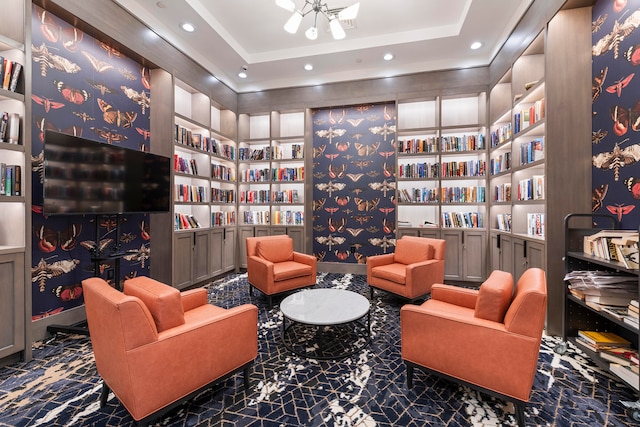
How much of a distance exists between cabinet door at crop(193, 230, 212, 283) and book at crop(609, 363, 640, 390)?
4.96 metres

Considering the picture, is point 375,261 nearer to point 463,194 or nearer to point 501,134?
point 463,194

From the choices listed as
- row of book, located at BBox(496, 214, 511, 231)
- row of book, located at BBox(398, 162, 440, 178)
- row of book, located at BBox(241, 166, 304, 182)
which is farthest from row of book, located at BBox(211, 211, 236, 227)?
row of book, located at BBox(496, 214, 511, 231)

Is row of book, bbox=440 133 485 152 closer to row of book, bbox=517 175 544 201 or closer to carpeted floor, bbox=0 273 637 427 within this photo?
row of book, bbox=517 175 544 201

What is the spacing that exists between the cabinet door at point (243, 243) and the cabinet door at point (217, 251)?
56 centimetres

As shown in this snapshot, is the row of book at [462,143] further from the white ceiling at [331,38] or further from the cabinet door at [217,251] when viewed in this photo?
the cabinet door at [217,251]

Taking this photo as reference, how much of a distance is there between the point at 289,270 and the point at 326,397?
6.52 feet

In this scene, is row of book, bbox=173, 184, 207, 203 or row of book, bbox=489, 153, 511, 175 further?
row of book, bbox=173, 184, 207, 203

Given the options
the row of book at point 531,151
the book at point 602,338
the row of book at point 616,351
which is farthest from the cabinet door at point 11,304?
the row of book at point 531,151

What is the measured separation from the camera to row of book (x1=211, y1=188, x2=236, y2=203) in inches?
204

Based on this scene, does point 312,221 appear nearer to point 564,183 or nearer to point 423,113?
point 423,113

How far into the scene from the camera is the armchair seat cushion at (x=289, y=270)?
3742 millimetres

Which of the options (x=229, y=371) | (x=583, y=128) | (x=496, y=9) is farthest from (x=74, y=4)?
(x=583, y=128)

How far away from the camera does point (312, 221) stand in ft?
18.9

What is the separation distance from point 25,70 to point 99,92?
3.05 feet
